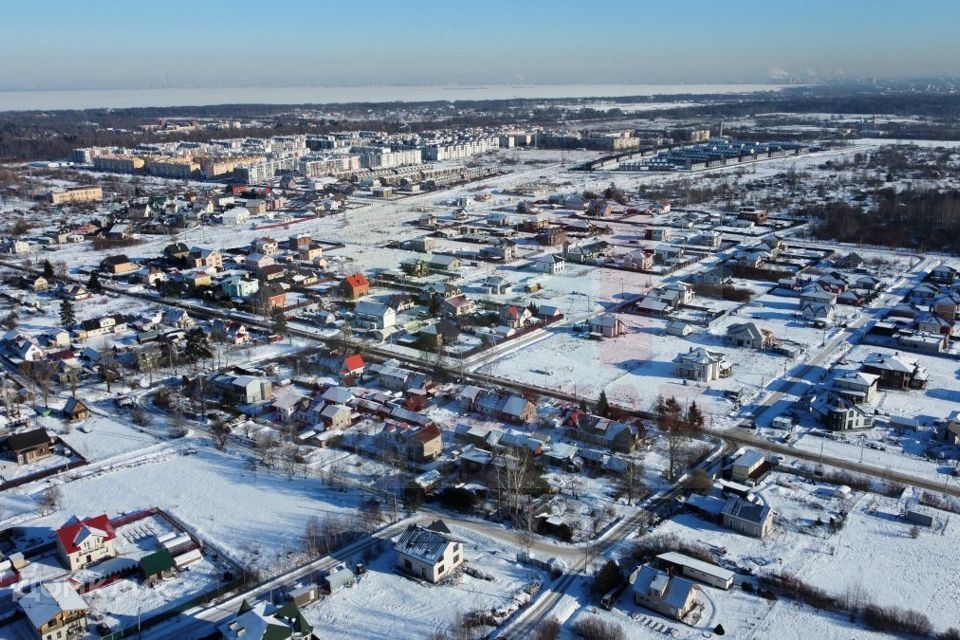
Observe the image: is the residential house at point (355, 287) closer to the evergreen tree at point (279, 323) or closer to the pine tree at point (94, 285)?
the evergreen tree at point (279, 323)

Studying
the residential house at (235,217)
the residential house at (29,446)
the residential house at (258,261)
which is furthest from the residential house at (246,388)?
the residential house at (235,217)

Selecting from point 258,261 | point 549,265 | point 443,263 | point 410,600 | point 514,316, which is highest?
point 258,261

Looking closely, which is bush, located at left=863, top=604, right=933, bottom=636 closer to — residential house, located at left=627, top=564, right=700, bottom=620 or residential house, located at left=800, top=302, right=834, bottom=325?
residential house, located at left=627, top=564, right=700, bottom=620

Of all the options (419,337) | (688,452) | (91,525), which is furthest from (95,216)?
(688,452)

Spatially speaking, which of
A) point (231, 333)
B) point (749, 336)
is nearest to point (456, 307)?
point (231, 333)

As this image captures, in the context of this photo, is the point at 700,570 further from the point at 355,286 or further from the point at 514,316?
the point at 355,286

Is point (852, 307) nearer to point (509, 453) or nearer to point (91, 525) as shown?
point (509, 453)
